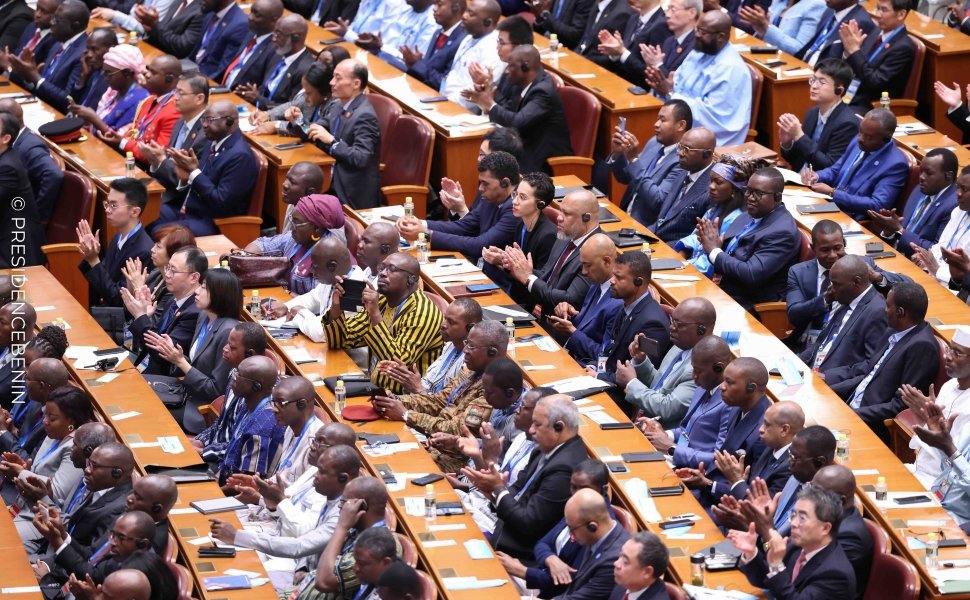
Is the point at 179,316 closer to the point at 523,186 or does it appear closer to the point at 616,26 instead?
the point at 523,186

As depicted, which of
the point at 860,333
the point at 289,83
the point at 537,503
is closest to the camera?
the point at 537,503

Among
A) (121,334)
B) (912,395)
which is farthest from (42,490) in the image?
(912,395)

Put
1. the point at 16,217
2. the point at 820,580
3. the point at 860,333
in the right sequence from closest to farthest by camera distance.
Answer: the point at 820,580 < the point at 860,333 < the point at 16,217

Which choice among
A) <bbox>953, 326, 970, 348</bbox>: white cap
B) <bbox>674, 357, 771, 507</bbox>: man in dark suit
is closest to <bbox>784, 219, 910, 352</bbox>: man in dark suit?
<bbox>953, 326, 970, 348</bbox>: white cap

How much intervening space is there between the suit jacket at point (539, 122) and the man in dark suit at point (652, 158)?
49 centimetres

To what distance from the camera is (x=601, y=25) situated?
12.5 metres

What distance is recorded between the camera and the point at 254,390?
846cm

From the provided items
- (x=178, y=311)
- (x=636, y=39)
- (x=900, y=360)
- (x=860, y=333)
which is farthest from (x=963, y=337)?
(x=636, y=39)

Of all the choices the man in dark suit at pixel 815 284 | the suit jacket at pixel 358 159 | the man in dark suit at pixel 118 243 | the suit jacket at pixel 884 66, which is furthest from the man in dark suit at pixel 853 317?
the man in dark suit at pixel 118 243

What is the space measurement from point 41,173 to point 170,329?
6.43 ft

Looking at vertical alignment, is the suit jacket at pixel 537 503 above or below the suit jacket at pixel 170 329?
above

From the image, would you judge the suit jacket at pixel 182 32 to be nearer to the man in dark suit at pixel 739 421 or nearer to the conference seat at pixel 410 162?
the conference seat at pixel 410 162

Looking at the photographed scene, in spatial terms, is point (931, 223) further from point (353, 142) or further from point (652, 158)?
point (353, 142)

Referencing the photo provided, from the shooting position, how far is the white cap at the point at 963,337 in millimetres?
8016
